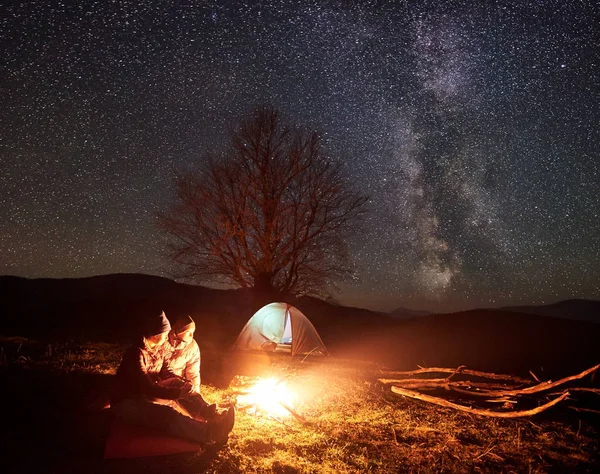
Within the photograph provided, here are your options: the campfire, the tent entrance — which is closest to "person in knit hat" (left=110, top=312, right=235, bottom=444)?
the campfire

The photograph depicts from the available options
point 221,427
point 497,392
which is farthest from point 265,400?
point 497,392

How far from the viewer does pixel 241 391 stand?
6836 millimetres

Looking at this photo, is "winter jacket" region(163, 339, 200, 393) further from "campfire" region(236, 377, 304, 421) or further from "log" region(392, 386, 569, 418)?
"log" region(392, 386, 569, 418)

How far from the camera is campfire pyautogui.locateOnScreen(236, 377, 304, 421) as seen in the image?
6258 mm

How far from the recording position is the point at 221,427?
4.95 meters

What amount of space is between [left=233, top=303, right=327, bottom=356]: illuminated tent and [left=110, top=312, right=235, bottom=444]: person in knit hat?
7.92 metres

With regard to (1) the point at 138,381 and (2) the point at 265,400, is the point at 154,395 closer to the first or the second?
(1) the point at 138,381

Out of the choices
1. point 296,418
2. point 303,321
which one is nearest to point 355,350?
point 303,321

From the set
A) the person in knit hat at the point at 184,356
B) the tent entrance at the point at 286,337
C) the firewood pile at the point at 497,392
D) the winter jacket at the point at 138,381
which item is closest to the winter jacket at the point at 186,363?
the person in knit hat at the point at 184,356

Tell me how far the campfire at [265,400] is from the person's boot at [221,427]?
133cm

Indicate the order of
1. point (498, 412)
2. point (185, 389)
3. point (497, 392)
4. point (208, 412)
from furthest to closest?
point (497, 392)
point (498, 412)
point (185, 389)
point (208, 412)

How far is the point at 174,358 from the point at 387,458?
120 inches

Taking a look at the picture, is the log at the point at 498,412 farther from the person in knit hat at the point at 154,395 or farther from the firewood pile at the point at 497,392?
the person in knit hat at the point at 154,395

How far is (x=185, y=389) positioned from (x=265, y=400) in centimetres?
144
